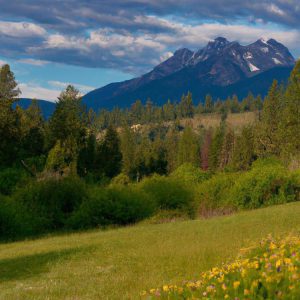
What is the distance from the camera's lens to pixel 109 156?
8525cm

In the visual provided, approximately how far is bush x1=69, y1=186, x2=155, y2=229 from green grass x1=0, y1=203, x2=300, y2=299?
26.5 feet

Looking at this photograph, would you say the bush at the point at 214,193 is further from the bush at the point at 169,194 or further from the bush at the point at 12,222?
the bush at the point at 12,222

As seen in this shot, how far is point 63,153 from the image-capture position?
217ft

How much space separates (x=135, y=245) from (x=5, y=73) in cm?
5841

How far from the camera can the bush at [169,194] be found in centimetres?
3534

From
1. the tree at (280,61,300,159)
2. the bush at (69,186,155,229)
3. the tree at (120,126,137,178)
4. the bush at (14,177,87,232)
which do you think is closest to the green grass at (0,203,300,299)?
the bush at (69,186,155,229)

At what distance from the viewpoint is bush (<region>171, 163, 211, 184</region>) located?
45438mm

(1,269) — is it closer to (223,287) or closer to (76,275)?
(76,275)

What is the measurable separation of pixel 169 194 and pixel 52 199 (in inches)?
350

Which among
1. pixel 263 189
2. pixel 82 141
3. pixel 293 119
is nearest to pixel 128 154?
pixel 82 141

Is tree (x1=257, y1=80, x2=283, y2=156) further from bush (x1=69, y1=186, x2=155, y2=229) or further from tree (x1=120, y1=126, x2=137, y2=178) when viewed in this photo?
bush (x1=69, y1=186, x2=155, y2=229)

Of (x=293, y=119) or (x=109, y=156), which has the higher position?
(x=293, y=119)

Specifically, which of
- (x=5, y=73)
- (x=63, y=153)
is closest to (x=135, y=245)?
(x=63, y=153)

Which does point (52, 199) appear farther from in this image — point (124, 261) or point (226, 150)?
point (226, 150)
